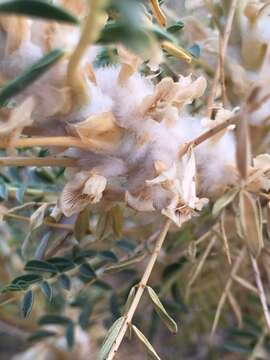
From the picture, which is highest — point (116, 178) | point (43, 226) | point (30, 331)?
point (116, 178)

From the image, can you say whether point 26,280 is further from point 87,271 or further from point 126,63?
point 126,63

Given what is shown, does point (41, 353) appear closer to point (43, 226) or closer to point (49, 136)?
point (43, 226)

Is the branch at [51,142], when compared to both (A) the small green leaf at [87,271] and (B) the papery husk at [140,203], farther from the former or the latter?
(A) the small green leaf at [87,271]

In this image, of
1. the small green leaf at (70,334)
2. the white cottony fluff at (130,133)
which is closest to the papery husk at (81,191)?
the white cottony fluff at (130,133)

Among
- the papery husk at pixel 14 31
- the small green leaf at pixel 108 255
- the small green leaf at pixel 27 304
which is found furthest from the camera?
the small green leaf at pixel 108 255

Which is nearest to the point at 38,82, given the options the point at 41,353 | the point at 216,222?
the point at 216,222

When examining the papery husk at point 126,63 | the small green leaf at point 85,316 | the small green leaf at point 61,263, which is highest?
the papery husk at point 126,63

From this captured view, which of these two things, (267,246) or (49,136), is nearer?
(49,136)
